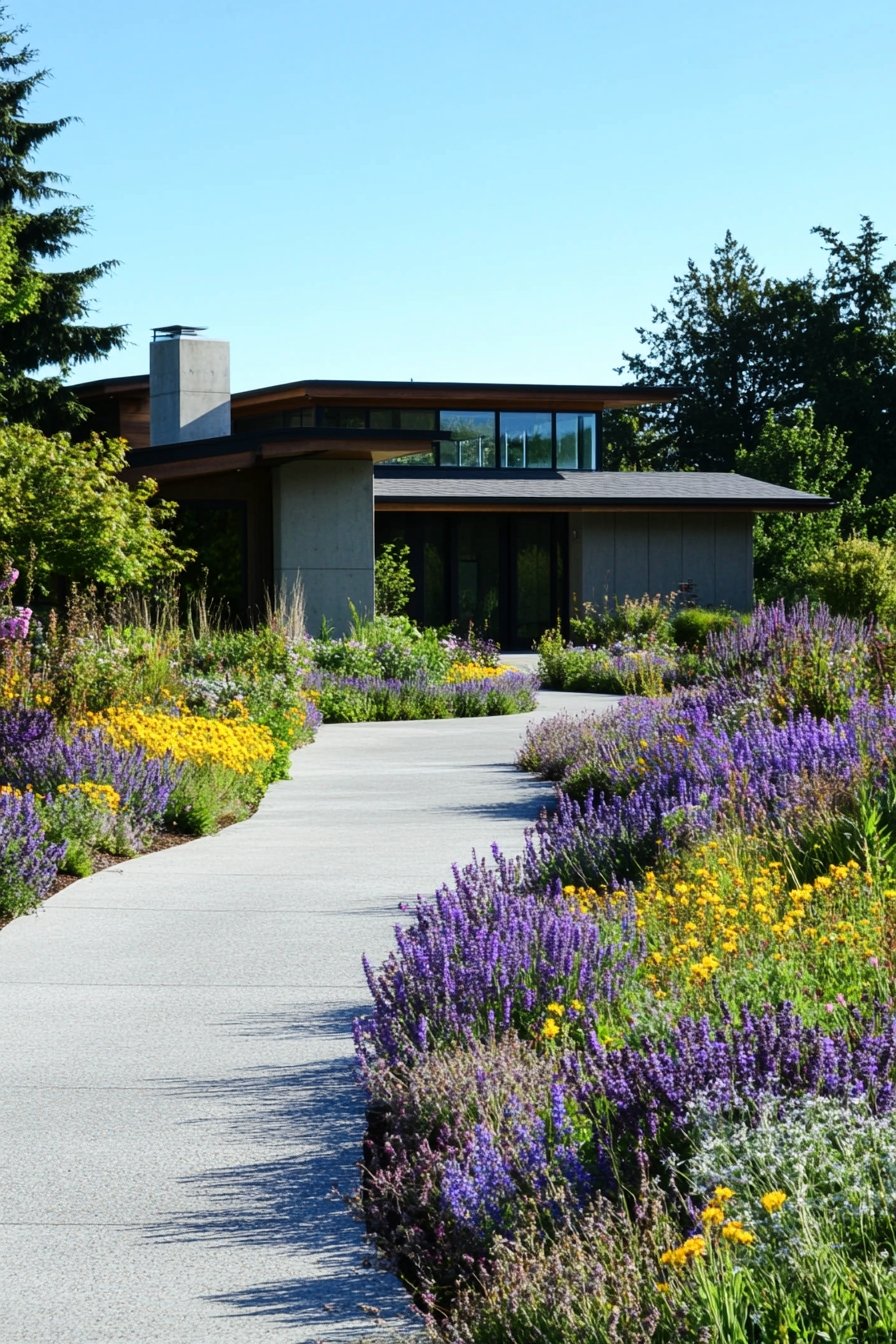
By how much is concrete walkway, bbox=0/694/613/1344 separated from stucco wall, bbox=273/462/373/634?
1493 cm

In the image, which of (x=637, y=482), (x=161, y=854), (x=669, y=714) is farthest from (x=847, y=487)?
(x=161, y=854)

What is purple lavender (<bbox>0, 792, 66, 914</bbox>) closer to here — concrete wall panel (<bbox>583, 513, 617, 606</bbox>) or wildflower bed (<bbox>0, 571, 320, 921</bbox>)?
wildflower bed (<bbox>0, 571, 320, 921</bbox>)

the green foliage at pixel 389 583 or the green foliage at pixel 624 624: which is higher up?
the green foliage at pixel 389 583

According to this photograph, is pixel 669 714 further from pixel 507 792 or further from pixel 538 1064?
pixel 538 1064

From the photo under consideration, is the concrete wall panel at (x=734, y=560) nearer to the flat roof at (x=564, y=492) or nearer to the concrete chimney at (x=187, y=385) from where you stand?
the flat roof at (x=564, y=492)

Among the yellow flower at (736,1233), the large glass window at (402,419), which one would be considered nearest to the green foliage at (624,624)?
the large glass window at (402,419)

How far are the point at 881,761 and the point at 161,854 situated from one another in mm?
4427

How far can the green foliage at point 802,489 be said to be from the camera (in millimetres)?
44438

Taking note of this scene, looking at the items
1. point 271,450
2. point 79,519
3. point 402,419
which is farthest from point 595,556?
point 79,519

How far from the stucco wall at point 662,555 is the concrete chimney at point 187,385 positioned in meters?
9.85

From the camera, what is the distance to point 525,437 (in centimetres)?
3997

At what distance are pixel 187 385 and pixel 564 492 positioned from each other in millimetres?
9553

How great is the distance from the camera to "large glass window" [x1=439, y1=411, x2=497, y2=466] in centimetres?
3931

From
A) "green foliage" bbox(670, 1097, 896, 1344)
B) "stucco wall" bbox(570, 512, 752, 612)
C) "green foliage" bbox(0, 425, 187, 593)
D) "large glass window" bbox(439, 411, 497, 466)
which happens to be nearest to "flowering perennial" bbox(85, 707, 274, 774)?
"green foliage" bbox(670, 1097, 896, 1344)
